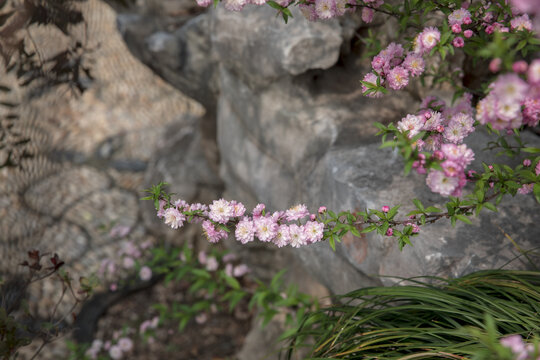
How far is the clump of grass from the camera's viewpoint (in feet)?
3.85

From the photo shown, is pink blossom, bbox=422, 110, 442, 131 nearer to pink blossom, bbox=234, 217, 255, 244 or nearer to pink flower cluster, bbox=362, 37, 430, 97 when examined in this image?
pink flower cluster, bbox=362, 37, 430, 97

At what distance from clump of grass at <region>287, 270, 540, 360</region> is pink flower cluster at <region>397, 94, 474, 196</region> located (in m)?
0.39

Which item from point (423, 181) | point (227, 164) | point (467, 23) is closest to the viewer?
point (467, 23)

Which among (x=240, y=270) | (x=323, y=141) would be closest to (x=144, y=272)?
(x=240, y=270)

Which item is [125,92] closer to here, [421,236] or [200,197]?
[200,197]

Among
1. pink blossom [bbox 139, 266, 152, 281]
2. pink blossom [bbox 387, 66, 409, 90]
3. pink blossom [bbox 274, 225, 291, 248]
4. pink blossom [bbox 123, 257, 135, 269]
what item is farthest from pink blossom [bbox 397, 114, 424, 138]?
pink blossom [bbox 123, 257, 135, 269]

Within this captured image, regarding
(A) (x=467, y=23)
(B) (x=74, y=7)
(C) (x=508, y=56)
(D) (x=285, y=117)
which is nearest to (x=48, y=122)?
(B) (x=74, y=7)

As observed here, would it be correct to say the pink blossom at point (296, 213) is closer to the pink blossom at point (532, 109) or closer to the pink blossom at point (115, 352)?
the pink blossom at point (532, 109)

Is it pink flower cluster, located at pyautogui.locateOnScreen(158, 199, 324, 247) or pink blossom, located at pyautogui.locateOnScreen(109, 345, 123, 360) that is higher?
pink flower cluster, located at pyautogui.locateOnScreen(158, 199, 324, 247)

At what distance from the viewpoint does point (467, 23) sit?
3.68 feet

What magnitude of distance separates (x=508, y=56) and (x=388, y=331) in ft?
2.58

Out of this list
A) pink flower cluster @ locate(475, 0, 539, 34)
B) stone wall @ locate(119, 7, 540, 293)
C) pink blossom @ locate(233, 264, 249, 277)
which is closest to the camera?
pink flower cluster @ locate(475, 0, 539, 34)

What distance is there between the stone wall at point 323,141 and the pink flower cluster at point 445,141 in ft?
1.14

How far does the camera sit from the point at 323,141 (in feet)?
5.94
